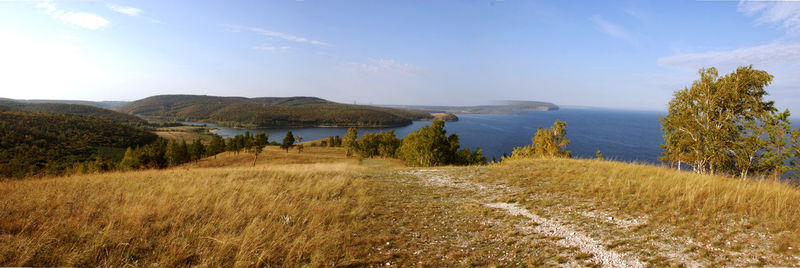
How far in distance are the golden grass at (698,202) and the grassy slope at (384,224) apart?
36 millimetres

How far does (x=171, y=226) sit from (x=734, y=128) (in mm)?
21919

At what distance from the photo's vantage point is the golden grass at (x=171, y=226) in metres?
4.21

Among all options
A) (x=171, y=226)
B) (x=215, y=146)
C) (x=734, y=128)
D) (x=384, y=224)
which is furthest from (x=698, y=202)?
(x=215, y=146)

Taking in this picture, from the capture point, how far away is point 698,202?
718cm

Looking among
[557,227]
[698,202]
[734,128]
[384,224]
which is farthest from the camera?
A: [734,128]

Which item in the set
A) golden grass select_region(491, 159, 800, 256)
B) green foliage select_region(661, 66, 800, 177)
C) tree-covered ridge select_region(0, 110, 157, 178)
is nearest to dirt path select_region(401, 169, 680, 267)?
golden grass select_region(491, 159, 800, 256)

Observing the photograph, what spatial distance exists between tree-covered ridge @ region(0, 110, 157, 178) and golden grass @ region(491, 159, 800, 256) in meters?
99.5

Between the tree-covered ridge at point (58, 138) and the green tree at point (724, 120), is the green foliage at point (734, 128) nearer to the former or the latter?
the green tree at point (724, 120)

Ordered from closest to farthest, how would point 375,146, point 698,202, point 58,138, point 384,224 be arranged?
point 384,224 → point 698,202 → point 375,146 → point 58,138

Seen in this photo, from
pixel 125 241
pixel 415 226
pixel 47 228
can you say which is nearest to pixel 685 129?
pixel 415 226

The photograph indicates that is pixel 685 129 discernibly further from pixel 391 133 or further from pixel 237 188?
pixel 391 133

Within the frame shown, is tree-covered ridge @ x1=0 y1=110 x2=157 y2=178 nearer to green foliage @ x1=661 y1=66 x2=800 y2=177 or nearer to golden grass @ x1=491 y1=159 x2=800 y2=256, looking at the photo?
golden grass @ x1=491 y1=159 x2=800 y2=256

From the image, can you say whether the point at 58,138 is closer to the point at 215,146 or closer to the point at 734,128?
the point at 215,146

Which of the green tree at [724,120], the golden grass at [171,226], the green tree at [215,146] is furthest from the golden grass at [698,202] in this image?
the green tree at [215,146]
